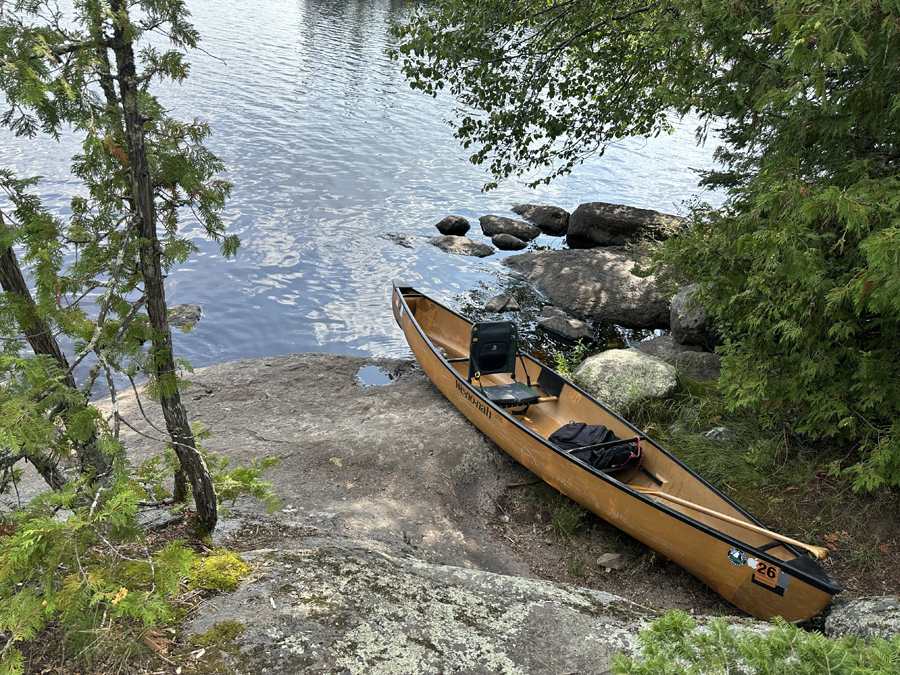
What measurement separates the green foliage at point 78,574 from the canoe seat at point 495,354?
20.8ft

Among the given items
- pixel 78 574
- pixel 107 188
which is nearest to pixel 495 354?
pixel 107 188

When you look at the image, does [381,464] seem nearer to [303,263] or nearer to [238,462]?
[238,462]

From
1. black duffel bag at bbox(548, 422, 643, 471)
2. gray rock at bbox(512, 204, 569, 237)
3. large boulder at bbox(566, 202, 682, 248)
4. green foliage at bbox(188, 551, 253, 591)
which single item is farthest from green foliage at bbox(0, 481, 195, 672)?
gray rock at bbox(512, 204, 569, 237)

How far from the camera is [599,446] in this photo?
7133mm

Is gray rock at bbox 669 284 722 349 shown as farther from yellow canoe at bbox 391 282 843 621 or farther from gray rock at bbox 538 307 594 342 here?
yellow canoe at bbox 391 282 843 621

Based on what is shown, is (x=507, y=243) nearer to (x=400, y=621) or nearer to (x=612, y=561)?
(x=612, y=561)

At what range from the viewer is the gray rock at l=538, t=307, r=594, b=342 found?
43.5ft

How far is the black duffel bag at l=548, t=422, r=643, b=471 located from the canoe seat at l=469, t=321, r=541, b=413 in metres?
1.37

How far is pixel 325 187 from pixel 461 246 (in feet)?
17.7

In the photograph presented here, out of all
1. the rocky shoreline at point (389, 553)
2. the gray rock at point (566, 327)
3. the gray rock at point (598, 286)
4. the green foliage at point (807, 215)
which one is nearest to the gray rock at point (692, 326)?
the gray rock at point (598, 286)

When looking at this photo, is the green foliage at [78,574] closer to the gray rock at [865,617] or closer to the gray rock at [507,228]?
the gray rock at [865,617]

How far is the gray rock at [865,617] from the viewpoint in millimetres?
4398

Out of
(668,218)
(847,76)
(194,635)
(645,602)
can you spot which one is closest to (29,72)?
(194,635)

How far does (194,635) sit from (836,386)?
6.24 metres
